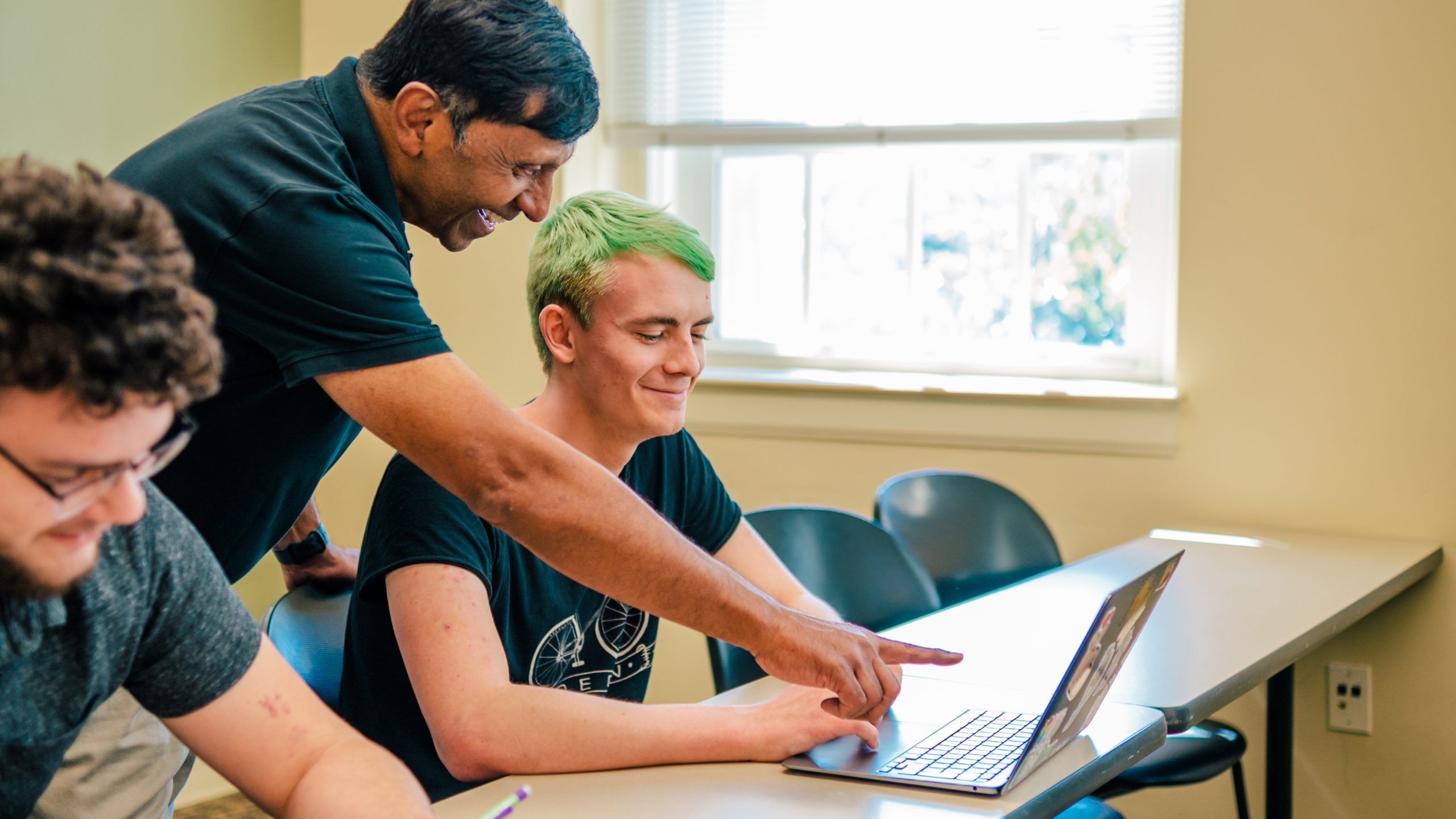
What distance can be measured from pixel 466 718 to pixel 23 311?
2.18ft

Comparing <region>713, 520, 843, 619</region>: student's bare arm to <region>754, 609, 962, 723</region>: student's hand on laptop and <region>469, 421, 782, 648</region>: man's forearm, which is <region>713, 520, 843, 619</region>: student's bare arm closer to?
<region>754, 609, 962, 723</region>: student's hand on laptop

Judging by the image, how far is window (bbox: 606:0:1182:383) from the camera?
305 cm

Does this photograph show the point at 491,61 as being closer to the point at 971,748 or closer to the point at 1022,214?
the point at 971,748

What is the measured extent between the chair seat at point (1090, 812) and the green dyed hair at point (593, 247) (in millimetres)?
947

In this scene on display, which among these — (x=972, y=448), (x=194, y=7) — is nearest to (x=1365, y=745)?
(x=972, y=448)

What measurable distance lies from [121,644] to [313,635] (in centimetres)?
65

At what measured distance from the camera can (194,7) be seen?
10.8ft

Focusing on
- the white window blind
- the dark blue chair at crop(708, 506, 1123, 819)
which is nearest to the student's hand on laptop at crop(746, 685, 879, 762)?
the dark blue chair at crop(708, 506, 1123, 819)

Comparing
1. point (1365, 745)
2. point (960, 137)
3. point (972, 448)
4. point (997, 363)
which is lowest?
point (1365, 745)

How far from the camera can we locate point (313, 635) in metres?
1.59

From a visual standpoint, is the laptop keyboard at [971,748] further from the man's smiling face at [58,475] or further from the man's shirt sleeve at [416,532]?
the man's smiling face at [58,475]

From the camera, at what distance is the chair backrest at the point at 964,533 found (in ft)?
8.61

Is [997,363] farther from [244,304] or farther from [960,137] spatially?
[244,304]

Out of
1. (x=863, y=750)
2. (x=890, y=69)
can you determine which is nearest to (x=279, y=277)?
(x=863, y=750)
